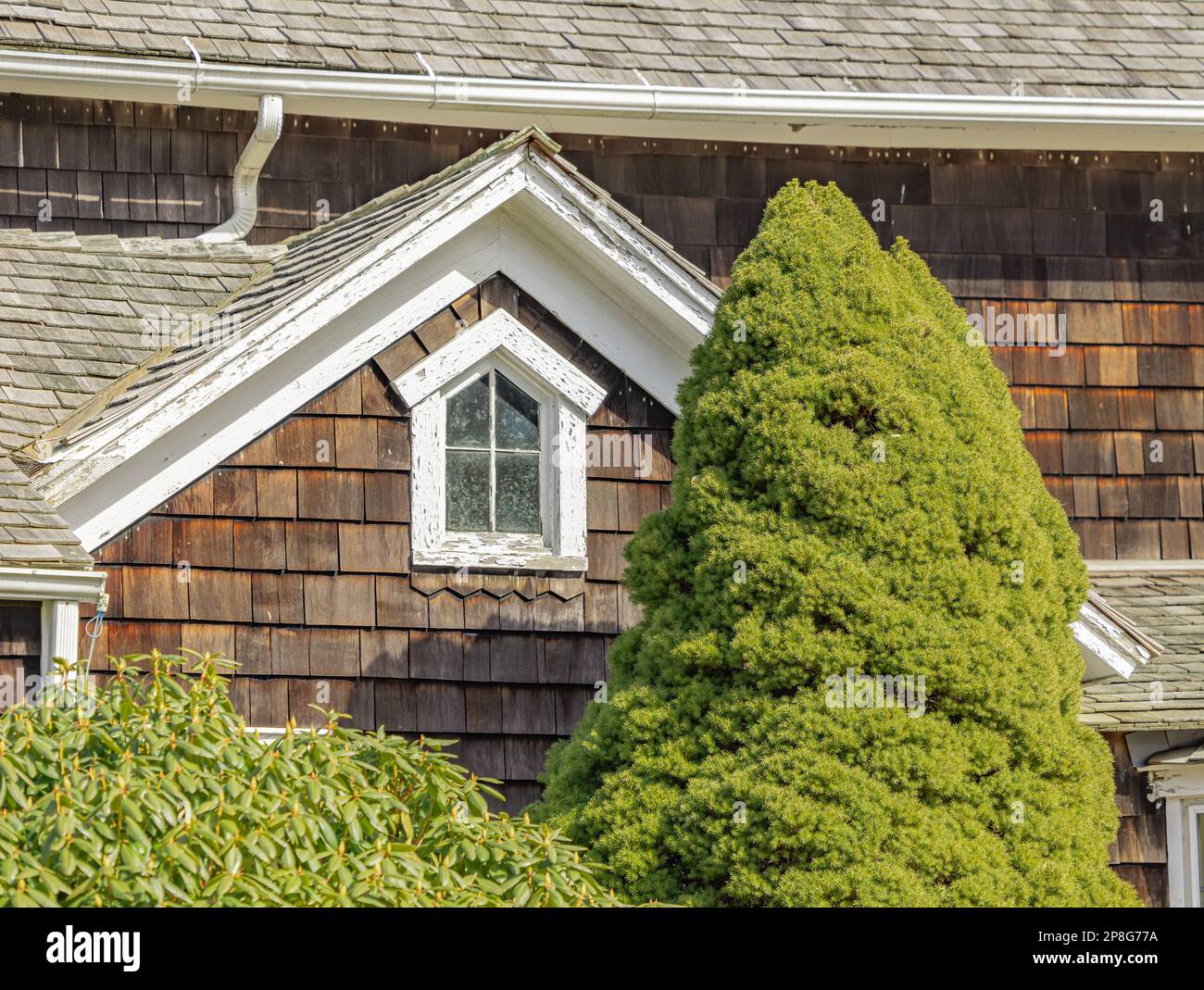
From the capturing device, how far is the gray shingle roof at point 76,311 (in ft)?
25.1

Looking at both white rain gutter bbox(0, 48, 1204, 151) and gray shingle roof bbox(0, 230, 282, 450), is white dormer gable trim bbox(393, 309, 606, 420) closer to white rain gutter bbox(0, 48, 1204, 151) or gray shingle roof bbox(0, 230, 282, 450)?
gray shingle roof bbox(0, 230, 282, 450)

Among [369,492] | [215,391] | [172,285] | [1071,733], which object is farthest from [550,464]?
[1071,733]

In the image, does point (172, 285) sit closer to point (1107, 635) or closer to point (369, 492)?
point (369, 492)

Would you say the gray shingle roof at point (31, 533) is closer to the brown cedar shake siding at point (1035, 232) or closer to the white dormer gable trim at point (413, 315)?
the white dormer gable trim at point (413, 315)

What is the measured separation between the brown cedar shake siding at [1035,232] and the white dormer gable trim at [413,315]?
54.7 inches

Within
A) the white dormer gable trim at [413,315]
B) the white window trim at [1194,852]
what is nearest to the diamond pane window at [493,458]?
the white dormer gable trim at [413,315]

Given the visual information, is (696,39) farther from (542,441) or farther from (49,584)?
(49,584)

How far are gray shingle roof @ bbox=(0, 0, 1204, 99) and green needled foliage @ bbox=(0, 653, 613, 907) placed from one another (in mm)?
4281

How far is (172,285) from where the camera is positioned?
8.83m

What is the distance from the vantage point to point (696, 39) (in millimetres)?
10031

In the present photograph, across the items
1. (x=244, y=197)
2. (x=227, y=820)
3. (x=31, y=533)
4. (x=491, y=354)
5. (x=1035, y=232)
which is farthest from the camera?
(x=1035, y=232)

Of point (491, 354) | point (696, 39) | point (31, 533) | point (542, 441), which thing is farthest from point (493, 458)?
point (696, 39)

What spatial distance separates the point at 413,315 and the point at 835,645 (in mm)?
2821

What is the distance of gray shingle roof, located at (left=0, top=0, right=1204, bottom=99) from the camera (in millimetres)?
9000
